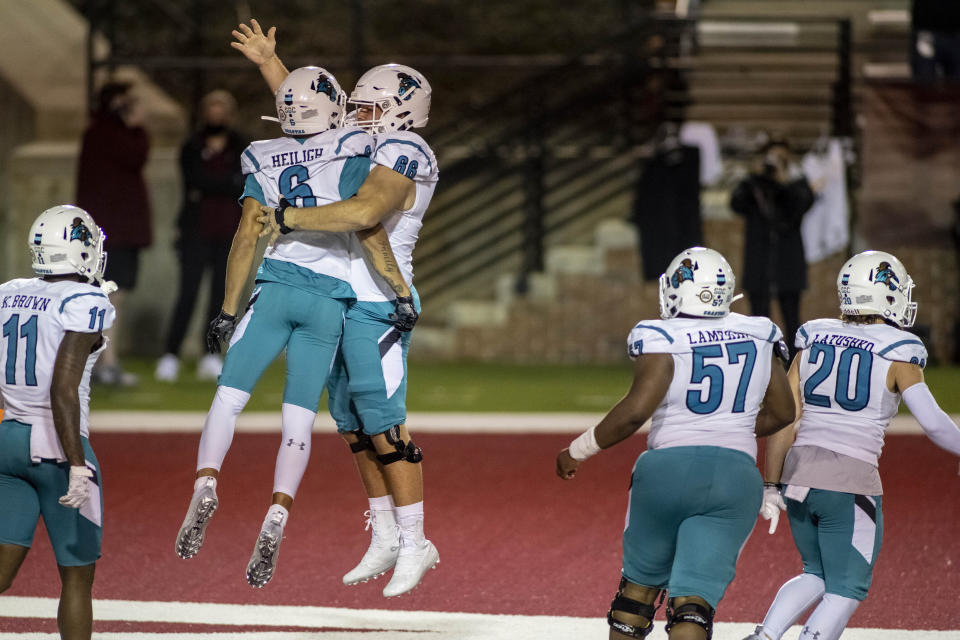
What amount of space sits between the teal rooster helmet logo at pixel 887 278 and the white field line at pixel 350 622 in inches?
47.0

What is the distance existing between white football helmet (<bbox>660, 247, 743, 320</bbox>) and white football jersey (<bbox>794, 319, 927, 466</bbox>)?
443mm

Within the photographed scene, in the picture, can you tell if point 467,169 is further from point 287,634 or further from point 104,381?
point 287,634

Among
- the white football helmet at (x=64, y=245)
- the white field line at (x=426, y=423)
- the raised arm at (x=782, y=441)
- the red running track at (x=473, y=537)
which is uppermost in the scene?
the white football helmet at (x=64, y=245)

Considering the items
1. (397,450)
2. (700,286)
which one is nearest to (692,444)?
(700,286)

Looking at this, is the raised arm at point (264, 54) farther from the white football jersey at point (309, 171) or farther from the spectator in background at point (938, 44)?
the spectator in background at point (938, 44)

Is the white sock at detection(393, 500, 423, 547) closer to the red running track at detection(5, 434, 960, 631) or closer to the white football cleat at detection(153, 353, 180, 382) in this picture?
the red running track at detection(5, 434, 960, 631)

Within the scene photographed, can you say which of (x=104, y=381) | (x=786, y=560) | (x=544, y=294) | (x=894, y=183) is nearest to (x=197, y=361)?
(x=104, y=381)

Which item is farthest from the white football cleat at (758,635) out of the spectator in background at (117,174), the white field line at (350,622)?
the spectator in background at (117,174)

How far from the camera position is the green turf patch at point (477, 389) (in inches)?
408

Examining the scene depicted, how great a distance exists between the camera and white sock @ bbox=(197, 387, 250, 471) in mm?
5117

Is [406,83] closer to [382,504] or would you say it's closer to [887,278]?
[382,504]

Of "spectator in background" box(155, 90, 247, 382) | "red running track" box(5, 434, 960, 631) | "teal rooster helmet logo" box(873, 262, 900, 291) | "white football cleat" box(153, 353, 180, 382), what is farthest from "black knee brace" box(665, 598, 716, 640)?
"white football cleat" box(153, 353, 180, 382)

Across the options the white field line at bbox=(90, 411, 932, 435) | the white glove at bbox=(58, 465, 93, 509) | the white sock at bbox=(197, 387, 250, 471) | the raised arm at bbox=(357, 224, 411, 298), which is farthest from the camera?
the white field line at bbox=(90, 411, 932, 435)

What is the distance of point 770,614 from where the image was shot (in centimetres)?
443
